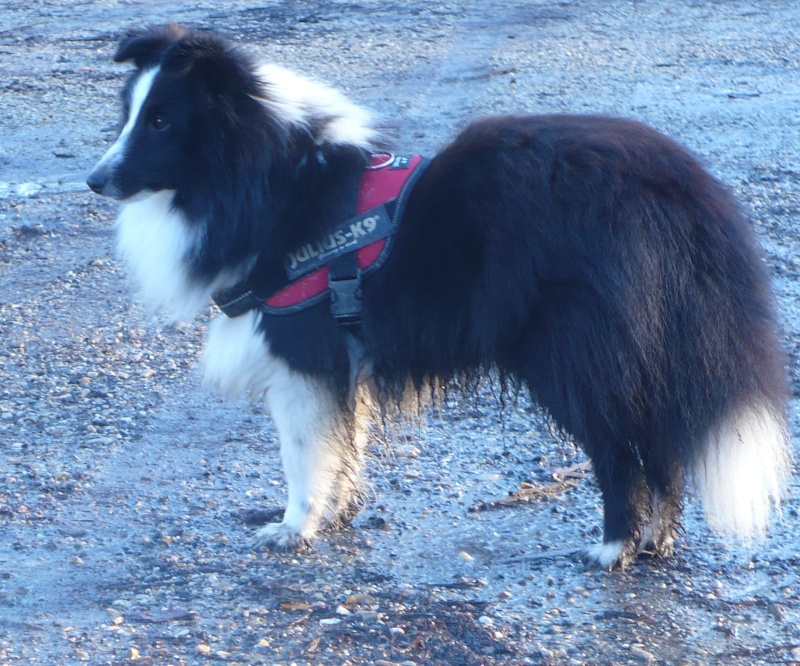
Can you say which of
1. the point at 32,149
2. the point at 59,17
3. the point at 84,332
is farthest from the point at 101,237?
the point at 59,17

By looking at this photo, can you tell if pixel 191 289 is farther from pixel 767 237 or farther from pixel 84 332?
pixel 767 237

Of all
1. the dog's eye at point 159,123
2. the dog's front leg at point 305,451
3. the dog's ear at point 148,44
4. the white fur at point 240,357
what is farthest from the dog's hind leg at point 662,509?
the dog's ear at point 148,44

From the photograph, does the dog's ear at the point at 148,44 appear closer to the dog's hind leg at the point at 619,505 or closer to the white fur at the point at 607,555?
the dog's hind leg at the point at 619,505

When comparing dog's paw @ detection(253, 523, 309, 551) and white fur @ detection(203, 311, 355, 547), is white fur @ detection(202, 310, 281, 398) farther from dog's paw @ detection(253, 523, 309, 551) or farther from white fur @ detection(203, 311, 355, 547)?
dog's paw @ detection(253, 523, 309, 551)

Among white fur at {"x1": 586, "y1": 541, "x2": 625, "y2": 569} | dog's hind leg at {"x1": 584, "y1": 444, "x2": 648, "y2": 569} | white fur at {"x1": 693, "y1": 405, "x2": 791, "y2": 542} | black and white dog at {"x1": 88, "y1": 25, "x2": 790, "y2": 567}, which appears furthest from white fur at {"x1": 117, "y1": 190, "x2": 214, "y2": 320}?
white fur at {"x1": 693, "y1": 405, "x2": 791, "y2": 542}

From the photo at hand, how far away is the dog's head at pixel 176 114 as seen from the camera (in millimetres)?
3211

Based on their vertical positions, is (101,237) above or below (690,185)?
below

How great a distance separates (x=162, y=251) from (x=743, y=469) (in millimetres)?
2047

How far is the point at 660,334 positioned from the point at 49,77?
7814 millimetres

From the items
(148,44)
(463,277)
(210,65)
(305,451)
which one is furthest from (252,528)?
(148,44)

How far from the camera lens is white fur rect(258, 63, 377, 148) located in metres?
3.33

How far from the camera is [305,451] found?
3459 millimetres

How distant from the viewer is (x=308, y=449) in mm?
3455

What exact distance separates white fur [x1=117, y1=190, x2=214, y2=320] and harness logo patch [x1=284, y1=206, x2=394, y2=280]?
33 cm
